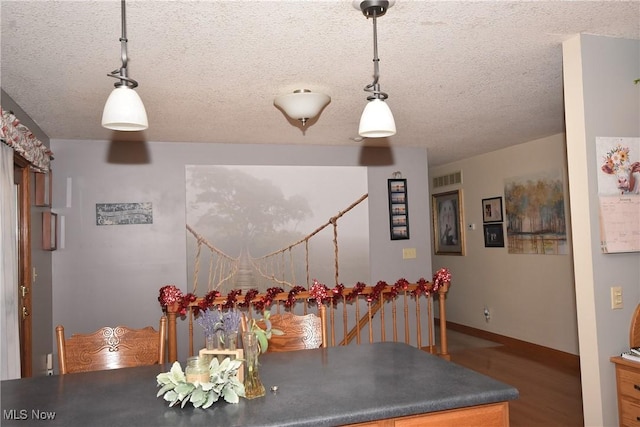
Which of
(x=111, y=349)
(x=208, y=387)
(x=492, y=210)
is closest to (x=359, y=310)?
(x=492, y=210)

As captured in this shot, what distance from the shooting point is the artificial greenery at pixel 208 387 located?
1.52m

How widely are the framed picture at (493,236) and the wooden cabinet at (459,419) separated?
4.75 m

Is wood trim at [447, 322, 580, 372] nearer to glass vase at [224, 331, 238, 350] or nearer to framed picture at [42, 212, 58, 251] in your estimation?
glass vase at [224, 331, 238, 350]

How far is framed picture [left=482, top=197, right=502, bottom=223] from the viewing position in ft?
20.0

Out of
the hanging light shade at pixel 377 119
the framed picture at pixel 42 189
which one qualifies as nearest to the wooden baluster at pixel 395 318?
the framed picture at pixel 42 189

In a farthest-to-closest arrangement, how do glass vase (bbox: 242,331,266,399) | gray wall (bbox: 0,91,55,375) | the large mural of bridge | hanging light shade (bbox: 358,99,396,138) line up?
the large mural of bridge → gray wall (bbox: 0,91,55,375) → hanging light shade (bbox: 358,99,396,138) → glass vase (bbox: 242,331,266,399)

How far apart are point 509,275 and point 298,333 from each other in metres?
4.16

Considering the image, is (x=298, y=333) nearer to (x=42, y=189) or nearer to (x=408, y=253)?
(x=42, y=189)

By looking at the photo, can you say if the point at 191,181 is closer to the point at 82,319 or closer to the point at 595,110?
the point at 82,319

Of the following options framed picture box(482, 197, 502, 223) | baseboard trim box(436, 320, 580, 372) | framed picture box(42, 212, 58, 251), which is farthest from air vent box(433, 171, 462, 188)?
framed picture box(42, 212, 58, 251)

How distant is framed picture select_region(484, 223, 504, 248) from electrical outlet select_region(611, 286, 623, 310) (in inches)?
141

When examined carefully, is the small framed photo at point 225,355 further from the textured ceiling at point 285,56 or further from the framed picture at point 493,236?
the framed picture at point 493,236

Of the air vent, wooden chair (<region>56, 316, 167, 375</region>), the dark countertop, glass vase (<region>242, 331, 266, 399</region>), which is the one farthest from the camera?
the air vent

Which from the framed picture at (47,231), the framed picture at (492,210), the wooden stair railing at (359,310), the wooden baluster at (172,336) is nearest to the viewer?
the wooden baluster at (172,336)
